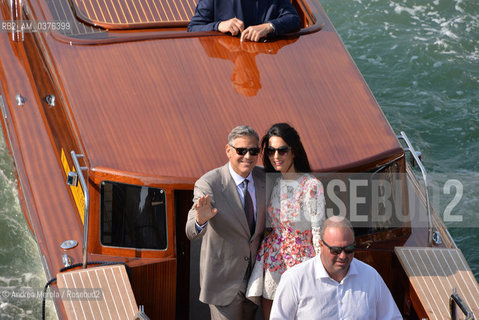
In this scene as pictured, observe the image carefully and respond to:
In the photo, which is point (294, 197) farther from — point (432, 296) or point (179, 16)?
point (179, 16)

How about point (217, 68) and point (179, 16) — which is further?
point (179, 16)

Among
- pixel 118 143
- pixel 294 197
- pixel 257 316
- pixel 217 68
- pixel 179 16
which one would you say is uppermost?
pixel 179 16

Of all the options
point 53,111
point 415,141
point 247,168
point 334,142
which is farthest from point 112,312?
point 415,141

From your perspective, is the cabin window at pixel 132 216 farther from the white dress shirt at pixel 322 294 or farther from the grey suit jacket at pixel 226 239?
the white dress shirt at pixel 322 294

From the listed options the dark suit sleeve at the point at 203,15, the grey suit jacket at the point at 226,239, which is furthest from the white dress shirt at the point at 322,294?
the dark suit sleeve at the point at 203,15

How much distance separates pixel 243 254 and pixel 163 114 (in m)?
0.97

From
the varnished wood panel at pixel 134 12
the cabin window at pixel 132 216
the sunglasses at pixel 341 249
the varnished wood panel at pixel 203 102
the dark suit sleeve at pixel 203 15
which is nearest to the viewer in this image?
the sunglasses at pixel 341 249

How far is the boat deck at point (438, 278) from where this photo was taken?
A: 410cm

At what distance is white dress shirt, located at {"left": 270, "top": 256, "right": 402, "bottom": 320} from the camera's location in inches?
136

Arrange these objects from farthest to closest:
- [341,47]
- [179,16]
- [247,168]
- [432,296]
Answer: [179,16], [341,47], [432,296], [247,168]

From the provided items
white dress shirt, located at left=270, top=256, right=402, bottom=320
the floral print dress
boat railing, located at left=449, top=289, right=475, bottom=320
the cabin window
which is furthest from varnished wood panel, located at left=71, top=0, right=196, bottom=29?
boat railing, located at left=449, top=289, right=475, bottom=320

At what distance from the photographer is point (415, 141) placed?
318 inches

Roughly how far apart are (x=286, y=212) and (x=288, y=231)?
96 millimetres

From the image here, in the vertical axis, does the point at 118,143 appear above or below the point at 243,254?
above
